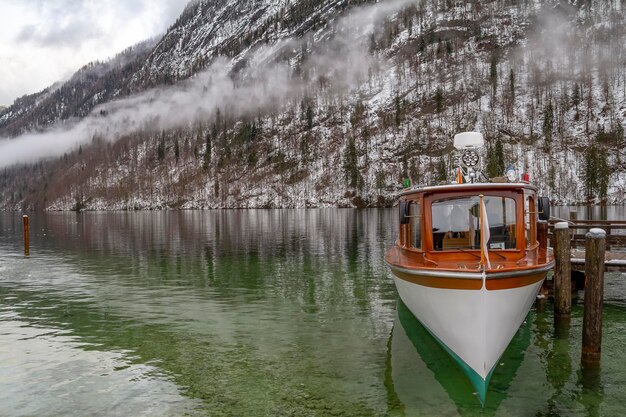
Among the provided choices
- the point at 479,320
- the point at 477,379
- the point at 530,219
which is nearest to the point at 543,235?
the point at 530,219

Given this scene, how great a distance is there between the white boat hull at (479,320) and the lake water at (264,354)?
3.58ft

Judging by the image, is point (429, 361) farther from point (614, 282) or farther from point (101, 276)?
point (101, 276)

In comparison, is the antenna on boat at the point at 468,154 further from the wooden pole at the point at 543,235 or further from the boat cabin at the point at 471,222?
the wooden pole at the point at 543,235

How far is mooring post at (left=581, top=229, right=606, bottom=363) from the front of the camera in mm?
13828

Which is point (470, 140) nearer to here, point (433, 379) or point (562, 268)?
point (562, 268)

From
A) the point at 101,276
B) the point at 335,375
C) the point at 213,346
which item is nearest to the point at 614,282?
the point at 335,375

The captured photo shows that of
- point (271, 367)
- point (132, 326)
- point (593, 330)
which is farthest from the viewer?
point (132, 326)

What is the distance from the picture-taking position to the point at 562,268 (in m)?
18.5

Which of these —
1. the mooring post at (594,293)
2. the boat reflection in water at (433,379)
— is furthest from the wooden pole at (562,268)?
the mooring post at (594,293)

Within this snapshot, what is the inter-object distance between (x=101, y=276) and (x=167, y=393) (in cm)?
2338

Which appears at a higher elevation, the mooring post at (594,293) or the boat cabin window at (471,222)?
the boat cabin window at (471,222)

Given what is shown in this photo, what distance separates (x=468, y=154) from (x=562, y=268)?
584 cm

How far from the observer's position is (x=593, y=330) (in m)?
14.2

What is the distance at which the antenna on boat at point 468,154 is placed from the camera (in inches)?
667
